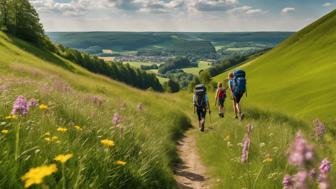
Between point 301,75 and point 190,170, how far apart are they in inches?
2932

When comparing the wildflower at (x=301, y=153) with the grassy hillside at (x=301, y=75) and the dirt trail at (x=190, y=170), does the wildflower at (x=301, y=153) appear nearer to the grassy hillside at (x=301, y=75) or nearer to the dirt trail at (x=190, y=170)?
the dirt trail at (x=190, y=170)

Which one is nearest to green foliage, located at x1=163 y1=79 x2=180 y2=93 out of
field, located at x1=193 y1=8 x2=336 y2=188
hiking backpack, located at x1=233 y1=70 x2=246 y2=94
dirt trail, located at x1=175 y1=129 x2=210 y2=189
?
field, located at x1=193 y1=8 x2=336 y2=188

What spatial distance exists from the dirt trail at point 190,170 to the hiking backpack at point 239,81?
411cm

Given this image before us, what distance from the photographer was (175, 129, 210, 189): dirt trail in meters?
9.70

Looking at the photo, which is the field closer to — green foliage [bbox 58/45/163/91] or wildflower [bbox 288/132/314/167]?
wildflower [bbox 288/132/314/167]

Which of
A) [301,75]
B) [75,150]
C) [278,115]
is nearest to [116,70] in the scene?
[301,75]

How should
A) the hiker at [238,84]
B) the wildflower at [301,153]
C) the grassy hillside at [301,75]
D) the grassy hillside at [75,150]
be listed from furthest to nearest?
the grassy hillside at [301,75] < the hiker at [238,84] < the grassy hillside at [75,150] < the wildflower at [301,153]

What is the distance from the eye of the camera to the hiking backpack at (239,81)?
18.5m

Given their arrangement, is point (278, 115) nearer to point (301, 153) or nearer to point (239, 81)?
point (239, 81)

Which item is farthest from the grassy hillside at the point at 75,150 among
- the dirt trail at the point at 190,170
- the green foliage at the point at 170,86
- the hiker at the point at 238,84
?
the green foliage at the point at 170,86

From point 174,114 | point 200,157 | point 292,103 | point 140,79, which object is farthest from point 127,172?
point 140,79

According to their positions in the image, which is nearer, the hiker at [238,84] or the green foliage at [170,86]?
the hiker at [238,84]

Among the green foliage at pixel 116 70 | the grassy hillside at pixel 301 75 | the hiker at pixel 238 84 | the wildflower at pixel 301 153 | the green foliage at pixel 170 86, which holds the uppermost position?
the wildflower at pixel 301 153

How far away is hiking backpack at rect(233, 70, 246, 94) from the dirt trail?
4.11m
